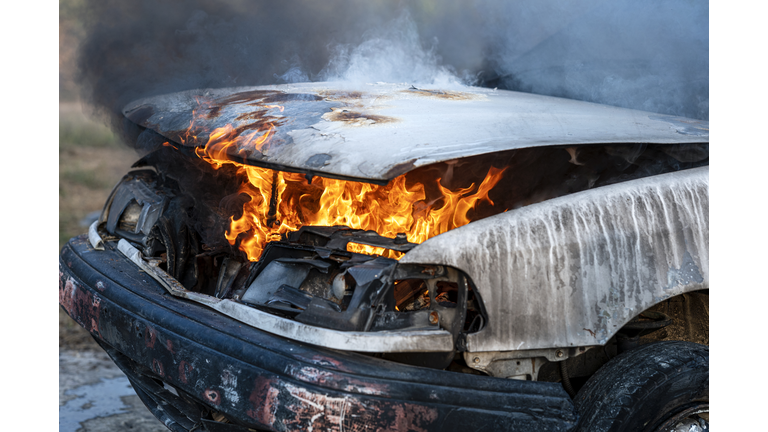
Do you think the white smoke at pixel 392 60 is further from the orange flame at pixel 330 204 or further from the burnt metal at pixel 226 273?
the burnt metal at pixel 226 273

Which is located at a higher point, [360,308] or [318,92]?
[318,92]

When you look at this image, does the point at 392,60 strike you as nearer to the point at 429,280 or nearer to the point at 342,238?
the point at 342,238

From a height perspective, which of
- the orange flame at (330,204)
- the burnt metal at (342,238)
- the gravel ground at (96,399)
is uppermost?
the orange flame at (330,204)

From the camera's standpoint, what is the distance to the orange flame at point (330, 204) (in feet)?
7.30

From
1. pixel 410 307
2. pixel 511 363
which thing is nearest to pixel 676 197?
pixel 511 363

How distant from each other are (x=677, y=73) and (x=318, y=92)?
1.88 meters

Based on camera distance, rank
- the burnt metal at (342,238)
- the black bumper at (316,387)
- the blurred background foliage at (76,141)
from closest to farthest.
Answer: the black bumper at (316,387), the burnt metal at (342,238), the blurred background foliage at (76,141)

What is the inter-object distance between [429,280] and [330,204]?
77 cm

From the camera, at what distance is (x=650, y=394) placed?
1.89m

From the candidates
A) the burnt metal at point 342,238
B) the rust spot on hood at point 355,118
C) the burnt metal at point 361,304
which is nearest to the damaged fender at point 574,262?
the burnt metal at point 361,304

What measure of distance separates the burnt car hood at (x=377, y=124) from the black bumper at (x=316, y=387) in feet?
1.89

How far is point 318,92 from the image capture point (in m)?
2.98

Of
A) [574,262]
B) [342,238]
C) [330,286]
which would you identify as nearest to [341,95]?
[342,238]
